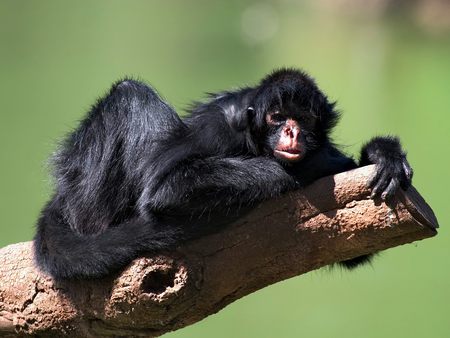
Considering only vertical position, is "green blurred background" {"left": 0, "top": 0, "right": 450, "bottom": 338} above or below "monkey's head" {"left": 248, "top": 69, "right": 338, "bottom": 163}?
above

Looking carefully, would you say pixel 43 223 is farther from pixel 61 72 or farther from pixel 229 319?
pixel 61 72

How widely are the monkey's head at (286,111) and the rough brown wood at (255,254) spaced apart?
41cm

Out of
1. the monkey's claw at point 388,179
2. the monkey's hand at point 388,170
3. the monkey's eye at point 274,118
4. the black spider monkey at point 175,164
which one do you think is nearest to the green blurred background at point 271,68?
the black spider monkey at point 175,164

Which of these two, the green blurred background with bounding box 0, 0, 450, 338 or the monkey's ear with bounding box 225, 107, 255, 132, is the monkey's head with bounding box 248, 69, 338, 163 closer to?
the monkey's ear with bounding box 225, 107, 255, 132

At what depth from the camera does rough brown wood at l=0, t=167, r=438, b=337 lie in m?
3.64

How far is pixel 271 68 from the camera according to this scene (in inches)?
672

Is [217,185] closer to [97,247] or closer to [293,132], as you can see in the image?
[293,132]

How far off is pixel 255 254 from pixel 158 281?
44 centimetres

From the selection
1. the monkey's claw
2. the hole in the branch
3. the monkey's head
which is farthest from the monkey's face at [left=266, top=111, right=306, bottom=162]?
the hole in the branch

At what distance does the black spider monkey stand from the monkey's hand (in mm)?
10

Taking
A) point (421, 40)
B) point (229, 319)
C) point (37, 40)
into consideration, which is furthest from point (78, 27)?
point (229, 319)

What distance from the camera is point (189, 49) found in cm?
1919

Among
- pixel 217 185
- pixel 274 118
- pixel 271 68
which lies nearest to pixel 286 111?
pixel 274 118

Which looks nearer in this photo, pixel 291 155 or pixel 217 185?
pixel 217 185
